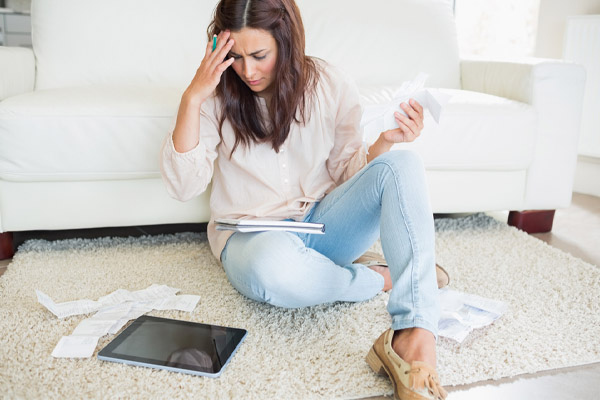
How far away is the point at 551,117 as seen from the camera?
6.32 ft

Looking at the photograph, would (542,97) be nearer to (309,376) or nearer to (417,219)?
(417,219)

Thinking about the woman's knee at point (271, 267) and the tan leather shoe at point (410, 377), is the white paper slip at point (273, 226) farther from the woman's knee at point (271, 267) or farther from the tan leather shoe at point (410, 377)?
the tan leather shoe at point (410, 377)

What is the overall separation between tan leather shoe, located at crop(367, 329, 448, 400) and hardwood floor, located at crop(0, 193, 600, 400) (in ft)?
0.23

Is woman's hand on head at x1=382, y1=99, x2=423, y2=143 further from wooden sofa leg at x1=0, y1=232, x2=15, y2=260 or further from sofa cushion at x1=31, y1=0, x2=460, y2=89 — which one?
wooden sofa leg at x1=0, y1=232, x2=15, y2=260

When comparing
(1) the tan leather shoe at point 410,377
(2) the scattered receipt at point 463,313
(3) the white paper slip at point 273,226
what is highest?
(3) the white paper slip at point 273,226

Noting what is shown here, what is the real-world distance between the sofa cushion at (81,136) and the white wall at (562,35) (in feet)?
7.00

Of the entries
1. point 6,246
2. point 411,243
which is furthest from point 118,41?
point 411,243

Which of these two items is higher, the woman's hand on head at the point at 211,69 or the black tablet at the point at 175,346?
the woman's hand on head at the point at 211,69

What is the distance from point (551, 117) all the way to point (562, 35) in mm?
1286

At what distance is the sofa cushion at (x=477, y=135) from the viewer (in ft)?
5.98

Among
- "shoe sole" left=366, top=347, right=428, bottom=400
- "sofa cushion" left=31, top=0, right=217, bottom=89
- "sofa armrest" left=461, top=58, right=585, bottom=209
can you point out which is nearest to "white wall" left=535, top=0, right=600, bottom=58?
"sofa armrest" left=461, top=58, right=585, bottom=209

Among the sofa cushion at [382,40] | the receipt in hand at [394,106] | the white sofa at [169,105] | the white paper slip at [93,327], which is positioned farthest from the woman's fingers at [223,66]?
the sofa cushion at [382,40]

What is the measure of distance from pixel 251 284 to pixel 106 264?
24.6 inches

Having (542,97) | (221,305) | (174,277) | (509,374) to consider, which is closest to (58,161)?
(174,277)
